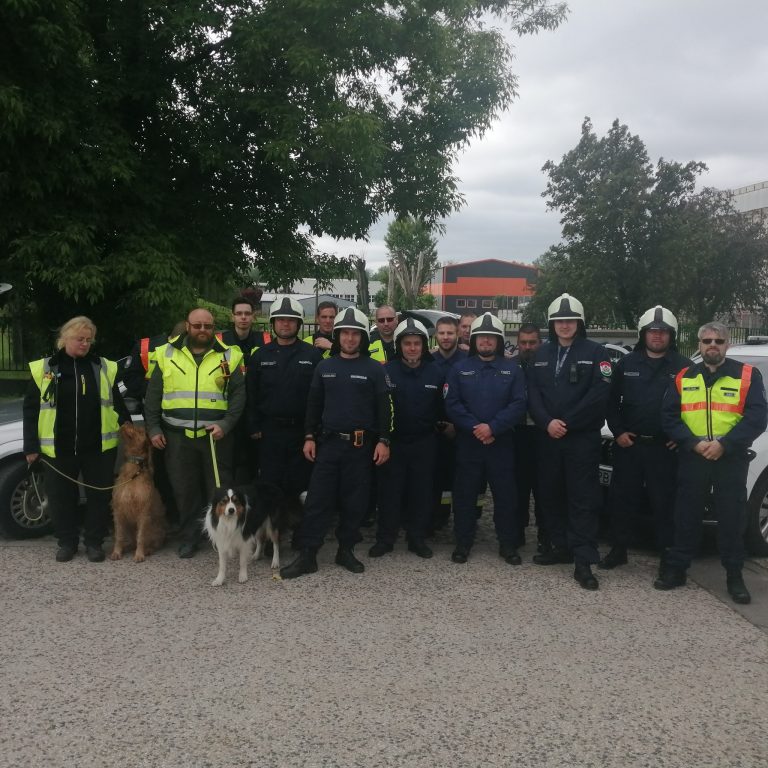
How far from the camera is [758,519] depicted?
5.84 m

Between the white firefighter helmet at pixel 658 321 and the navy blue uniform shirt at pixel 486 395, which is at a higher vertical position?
the white firefighter helmet at pixel 658 321

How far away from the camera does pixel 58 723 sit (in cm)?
338

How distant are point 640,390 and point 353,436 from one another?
2.20 meters

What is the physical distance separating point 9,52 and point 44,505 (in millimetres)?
6992

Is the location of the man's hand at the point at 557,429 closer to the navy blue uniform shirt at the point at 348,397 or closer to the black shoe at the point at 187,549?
the navy blue uniform shirt at the point at 348,397

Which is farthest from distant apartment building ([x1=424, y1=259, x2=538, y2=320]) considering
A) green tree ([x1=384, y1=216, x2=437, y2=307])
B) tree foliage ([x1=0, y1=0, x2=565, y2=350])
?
tree foliage ([x1=0, y1=0, x2=565, y2=350])

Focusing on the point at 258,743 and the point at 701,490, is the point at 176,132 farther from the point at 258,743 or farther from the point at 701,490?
the point at 258,743

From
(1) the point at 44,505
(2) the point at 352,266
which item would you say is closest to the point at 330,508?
(1) the point at 44,505

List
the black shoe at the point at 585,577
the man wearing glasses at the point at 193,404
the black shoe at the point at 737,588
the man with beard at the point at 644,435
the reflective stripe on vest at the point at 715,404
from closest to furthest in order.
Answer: the black shoe at the point at 737,588, the reflective stripe on vest at the point at 715,404, the black shoe at the point at 585,577, the man with beard at the point at 644,435, the man wearing glasses at the point at 193,404

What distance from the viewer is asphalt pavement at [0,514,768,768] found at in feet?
10.5

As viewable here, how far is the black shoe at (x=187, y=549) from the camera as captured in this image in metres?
5.93

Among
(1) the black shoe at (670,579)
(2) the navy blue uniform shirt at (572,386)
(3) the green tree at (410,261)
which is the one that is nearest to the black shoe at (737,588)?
(1) the black shoe at (670,579)

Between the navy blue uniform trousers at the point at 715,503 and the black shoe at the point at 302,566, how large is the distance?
259 centimetres

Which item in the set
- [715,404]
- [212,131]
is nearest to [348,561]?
[715,404]
